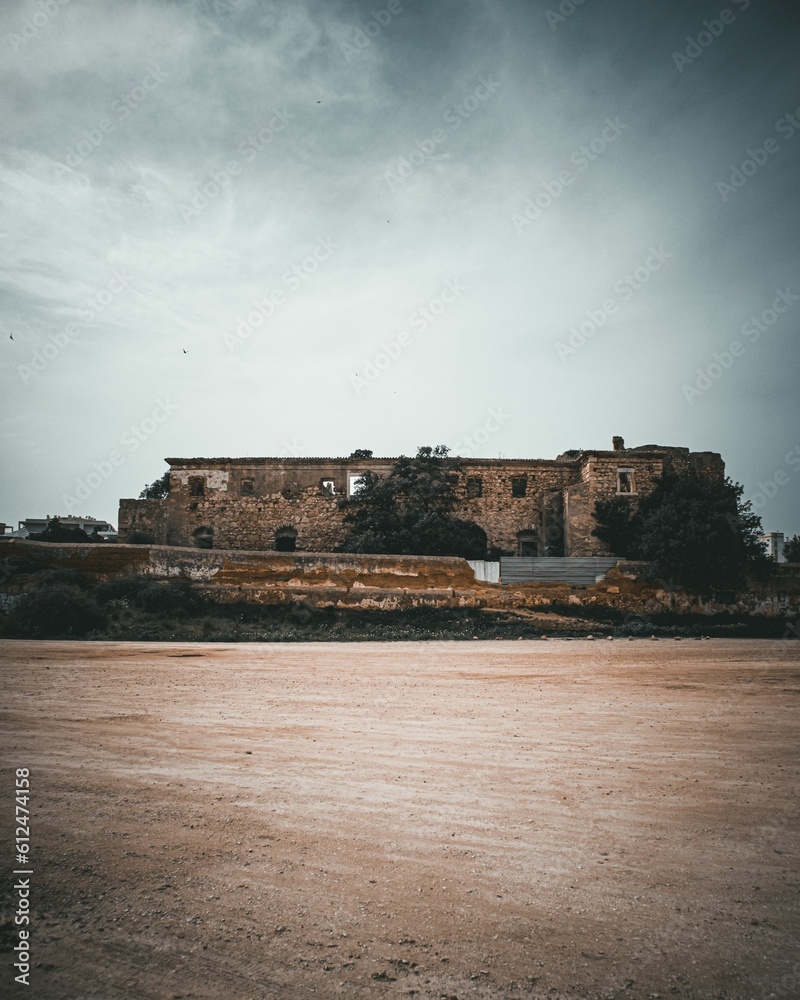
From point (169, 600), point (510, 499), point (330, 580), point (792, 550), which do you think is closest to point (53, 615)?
point (169, 600)

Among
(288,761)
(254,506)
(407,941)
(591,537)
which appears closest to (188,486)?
(254,506)

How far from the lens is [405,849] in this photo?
2.53 metres

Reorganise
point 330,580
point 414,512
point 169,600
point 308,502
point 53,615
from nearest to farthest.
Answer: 1. point 53,615
2. point 169,600
3. point 330,580
4. point 414,512
5. point 308,502

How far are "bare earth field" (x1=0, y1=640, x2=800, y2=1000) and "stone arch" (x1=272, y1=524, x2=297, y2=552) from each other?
72.7 feet

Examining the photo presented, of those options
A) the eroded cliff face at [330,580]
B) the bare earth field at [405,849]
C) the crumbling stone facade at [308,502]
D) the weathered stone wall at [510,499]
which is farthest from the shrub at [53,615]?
the weathered stone wall at [510,499]

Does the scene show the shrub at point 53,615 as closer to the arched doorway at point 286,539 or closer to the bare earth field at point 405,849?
the bare earth field at point 405,849

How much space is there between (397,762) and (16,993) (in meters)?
2.36

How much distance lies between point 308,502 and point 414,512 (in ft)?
20.8

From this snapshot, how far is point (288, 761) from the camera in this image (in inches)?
145

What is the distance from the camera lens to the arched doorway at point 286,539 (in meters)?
27.6

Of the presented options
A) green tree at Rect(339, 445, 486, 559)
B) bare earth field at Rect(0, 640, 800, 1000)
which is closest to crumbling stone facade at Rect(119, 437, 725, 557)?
green tree at Rect(339, 445, 486, 559)

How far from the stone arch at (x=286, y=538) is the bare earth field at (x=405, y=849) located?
22.1 meters

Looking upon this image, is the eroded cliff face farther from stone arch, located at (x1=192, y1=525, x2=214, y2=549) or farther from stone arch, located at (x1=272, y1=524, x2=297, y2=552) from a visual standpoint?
stone arch, located at (x1=192, y1=525, x2=214, y2=549)

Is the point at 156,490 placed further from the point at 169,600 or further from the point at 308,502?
the point at 169,600
